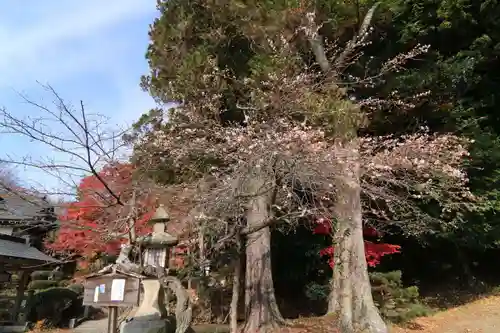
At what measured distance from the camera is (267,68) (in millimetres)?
9305

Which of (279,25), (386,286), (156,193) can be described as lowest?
(386,286)

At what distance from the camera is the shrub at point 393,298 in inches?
385

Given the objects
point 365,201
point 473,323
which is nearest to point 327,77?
point 365,201

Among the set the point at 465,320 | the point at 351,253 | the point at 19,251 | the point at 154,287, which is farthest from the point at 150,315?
the point at 19,251

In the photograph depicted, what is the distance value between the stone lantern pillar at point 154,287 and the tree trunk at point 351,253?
3572 mm

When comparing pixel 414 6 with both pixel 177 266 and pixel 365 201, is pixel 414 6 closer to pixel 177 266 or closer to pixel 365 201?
pixel 365 201

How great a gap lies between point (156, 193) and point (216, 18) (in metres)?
4.95

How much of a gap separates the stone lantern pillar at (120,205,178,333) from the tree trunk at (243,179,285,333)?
5.62 ft

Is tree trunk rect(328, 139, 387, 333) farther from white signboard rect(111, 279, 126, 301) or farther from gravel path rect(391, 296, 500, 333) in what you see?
white signboard rect(111, 279, 126, 301)

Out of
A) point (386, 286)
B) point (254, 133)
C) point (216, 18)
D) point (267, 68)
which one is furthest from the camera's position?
point (216, 18)

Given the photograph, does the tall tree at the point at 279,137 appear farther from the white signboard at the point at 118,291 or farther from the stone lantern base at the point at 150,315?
the white signboard at the point at 118,291

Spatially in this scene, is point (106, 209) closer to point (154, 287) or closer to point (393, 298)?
point (154, 287)

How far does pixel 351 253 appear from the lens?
8.83 m

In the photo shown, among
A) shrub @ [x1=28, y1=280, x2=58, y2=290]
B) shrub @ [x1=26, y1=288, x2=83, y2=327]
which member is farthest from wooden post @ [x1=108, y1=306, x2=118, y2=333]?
shrub @ [x1=28, y1=280, x2=58, y2=290]
